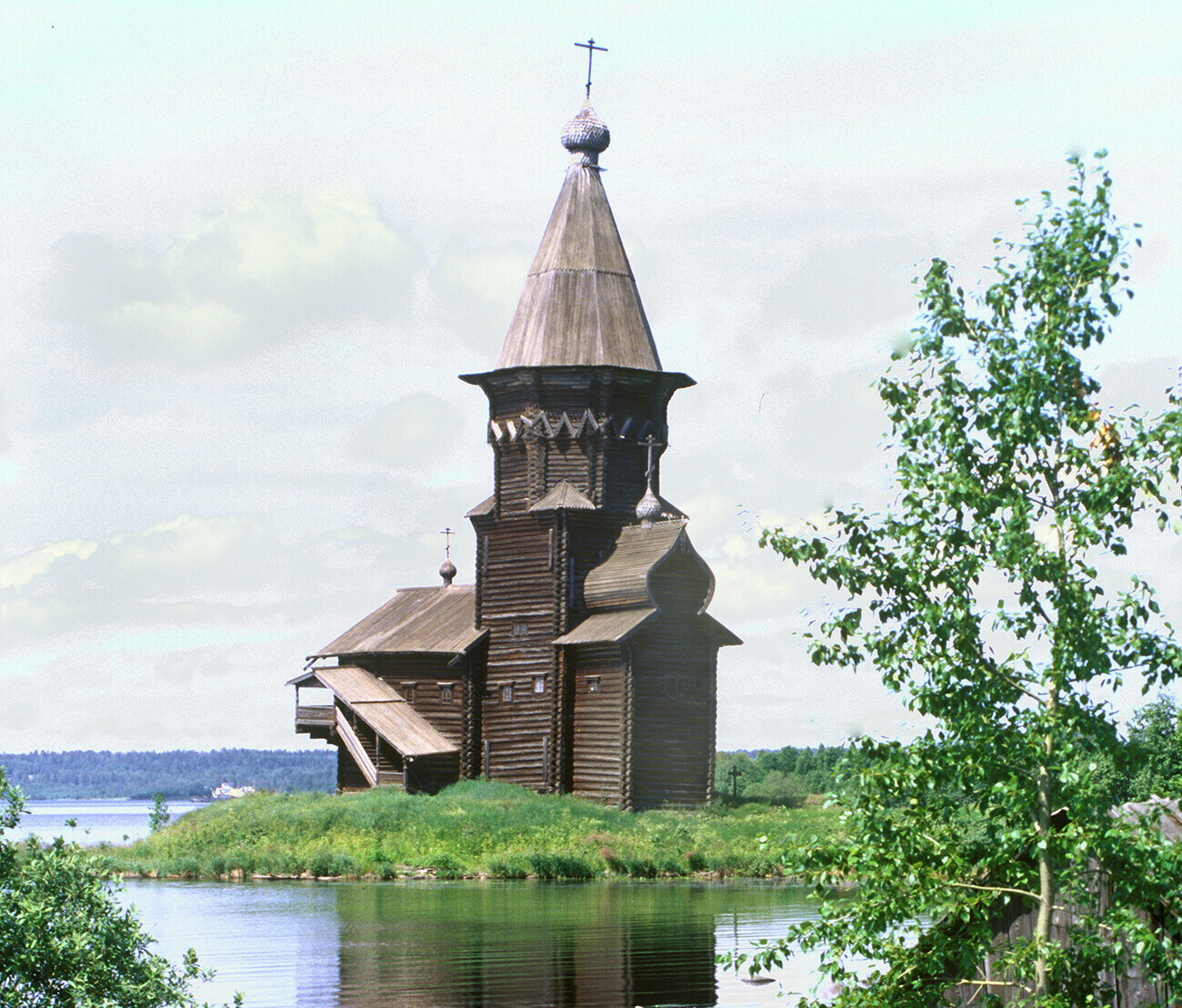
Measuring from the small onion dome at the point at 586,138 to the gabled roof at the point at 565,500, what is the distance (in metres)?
10.6

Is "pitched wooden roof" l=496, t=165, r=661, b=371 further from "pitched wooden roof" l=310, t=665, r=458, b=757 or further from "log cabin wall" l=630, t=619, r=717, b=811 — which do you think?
"pitched wooden roof" l=310, t=665, r=458, b=757

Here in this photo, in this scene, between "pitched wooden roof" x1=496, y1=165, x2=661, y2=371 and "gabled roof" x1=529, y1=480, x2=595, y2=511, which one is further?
"pitched wooden roof" x1=496, y1=165, x2=661, y2=371

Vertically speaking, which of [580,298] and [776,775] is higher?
[580,298]

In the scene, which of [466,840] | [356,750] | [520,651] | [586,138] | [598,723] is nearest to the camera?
[466,840]

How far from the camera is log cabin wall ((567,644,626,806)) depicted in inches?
1763

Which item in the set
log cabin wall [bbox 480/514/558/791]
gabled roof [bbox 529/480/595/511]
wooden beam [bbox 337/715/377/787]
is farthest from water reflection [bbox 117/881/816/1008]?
gabled roof [bbox 529/480/595/511]

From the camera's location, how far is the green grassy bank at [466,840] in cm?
3781

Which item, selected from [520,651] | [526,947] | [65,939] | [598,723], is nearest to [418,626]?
[520,651]

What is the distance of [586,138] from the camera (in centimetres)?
5047

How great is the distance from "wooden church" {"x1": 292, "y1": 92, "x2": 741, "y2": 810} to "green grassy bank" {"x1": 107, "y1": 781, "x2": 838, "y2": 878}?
233 cm

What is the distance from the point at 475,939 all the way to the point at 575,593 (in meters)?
22.8

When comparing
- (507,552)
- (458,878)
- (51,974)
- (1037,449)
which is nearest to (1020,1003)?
(1037,449)

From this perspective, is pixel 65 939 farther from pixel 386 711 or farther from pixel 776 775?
pixel 776 775

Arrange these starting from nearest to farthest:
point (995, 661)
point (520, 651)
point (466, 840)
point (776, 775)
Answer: point (995, 661), point (466, 840), point (520, 651), point (776, 775)
